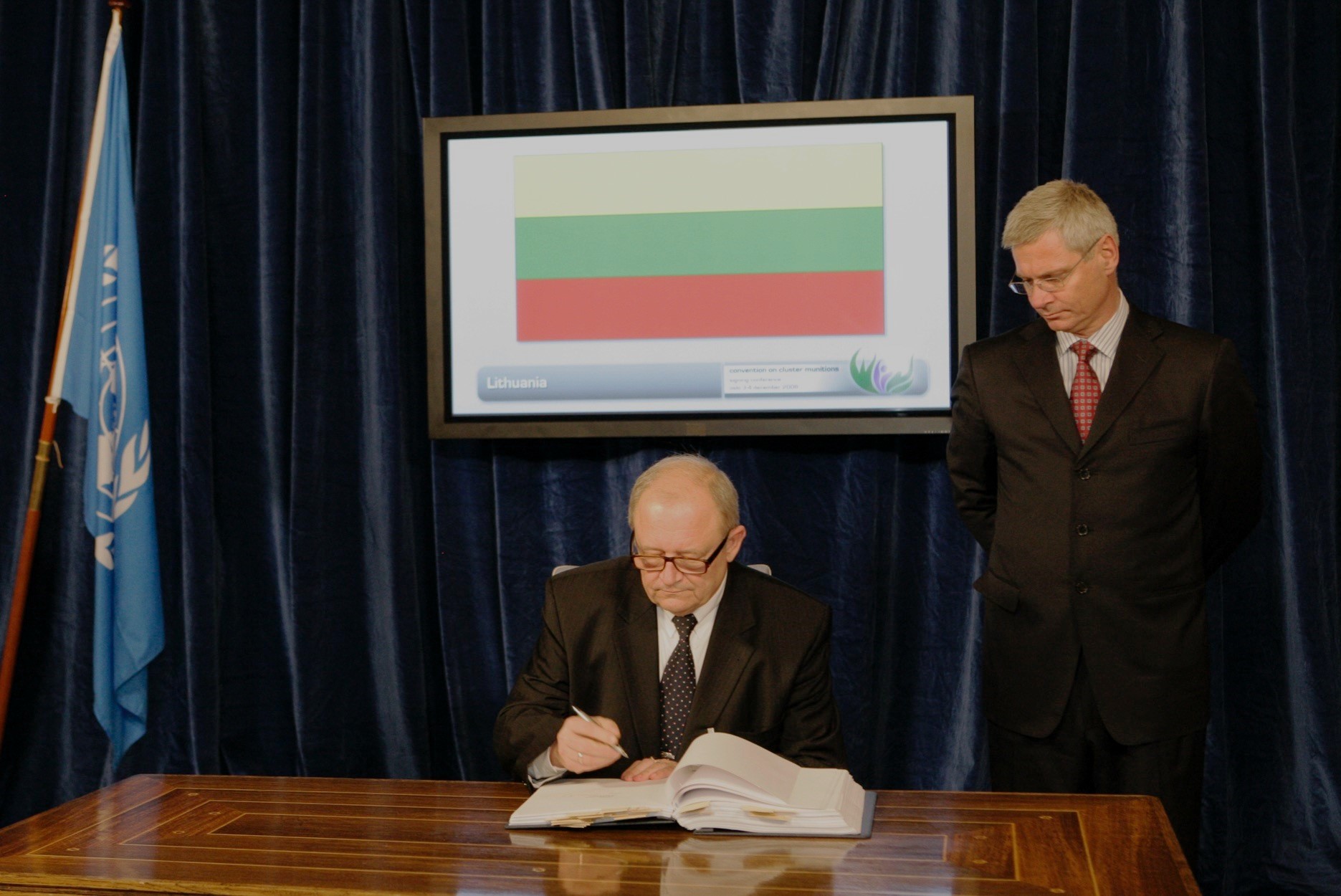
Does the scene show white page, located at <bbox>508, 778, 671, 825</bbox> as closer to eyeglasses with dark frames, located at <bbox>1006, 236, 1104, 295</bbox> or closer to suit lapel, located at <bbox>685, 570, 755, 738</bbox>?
suit lapel, located at <bbox>685, 570, 755, 738</bbox>

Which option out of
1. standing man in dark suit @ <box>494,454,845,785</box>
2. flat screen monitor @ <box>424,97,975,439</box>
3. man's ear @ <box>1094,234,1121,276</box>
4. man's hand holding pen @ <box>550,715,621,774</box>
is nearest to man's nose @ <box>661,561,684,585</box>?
standing man in dark suit @ <box>494,454,845,785</box>

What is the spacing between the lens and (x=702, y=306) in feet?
10.7

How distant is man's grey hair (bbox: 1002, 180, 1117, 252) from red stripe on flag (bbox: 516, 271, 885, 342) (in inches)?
31.4

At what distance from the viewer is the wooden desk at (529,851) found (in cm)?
151

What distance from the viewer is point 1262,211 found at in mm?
3125

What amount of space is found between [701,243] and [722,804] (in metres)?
1.83

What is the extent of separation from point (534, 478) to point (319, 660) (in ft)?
2.51

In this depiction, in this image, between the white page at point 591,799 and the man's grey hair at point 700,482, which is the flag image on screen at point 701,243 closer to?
the man's grey hair at point 700,482

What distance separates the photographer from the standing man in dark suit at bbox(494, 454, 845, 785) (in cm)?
209

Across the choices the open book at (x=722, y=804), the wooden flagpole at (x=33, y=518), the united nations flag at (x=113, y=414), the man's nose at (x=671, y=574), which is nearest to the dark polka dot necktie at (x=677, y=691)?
the man's nose at (x=671, y=574)

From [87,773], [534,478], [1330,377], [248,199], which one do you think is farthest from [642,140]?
[87,773]

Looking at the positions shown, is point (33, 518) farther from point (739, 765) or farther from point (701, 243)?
point (739, 765)

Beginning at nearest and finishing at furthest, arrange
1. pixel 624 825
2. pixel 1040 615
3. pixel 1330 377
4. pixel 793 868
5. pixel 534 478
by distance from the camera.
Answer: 1. pixel 793 868
2. pixel 624 825
3. pixel 1040 615
4. pixel 1330 377
5. pixel 534 478

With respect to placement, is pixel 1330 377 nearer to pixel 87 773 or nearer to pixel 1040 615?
pixel 1040 615
